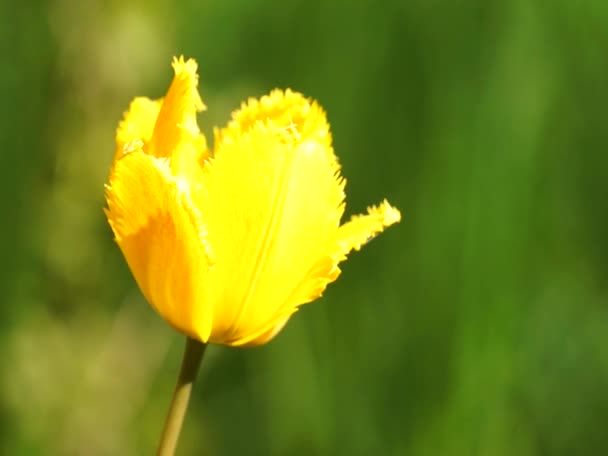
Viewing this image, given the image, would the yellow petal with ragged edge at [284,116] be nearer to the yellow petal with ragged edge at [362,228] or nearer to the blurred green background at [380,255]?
the yellow petal with ragged edge at [362,228]

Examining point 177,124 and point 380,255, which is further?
point 380,255

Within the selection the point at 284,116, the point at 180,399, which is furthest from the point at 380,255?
the point at 180,399

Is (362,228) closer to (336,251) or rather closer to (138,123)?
(336,251)

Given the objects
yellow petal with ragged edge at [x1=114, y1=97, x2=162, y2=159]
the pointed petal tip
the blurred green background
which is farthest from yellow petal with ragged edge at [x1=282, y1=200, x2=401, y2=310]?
the blurred green background

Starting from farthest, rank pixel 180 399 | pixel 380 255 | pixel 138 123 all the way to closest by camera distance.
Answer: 1. pixel 380 255
2. pixel 138 123
3. pixel 180 399

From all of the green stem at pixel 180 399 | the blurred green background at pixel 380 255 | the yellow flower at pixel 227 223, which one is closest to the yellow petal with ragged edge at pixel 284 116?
the yellow flower at pixel 227 223

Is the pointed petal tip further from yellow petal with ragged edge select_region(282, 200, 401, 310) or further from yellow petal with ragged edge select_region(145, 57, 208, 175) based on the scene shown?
yellow petal with ragged edge select_region(145, 57, 208, 175)

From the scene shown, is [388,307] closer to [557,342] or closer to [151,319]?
[557,342]
